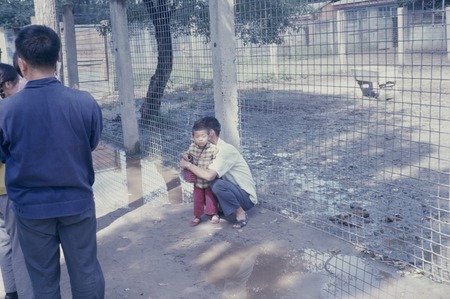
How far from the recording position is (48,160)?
266 cm

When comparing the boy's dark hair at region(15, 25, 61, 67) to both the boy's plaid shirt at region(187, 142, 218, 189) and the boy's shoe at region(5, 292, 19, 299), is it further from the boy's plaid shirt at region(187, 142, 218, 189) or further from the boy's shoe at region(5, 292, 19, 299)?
the boy's plaid shirt at region(187, 142, 218, 189)

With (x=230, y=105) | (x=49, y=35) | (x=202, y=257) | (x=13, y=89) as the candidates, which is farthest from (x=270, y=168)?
(x=49, y=35)

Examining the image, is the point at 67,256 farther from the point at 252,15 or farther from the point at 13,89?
the point at 252,15

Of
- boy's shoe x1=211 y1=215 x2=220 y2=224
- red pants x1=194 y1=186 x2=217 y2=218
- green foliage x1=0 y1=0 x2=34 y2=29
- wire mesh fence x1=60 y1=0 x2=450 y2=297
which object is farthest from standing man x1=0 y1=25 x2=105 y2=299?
green foliage x1=0 y1=0 x2=34 y2=29

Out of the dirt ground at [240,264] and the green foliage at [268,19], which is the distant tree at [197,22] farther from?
the dirt ground at [240,264]

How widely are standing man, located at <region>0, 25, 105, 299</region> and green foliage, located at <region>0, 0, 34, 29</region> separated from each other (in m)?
16.8

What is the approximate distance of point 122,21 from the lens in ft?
25.0

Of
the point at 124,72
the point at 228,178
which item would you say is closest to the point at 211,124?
the point at 228,178

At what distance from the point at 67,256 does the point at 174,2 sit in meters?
5.09

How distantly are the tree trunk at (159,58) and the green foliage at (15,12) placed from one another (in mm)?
11815

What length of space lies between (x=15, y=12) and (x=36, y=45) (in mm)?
18159

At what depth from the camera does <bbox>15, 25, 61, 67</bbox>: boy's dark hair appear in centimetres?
260

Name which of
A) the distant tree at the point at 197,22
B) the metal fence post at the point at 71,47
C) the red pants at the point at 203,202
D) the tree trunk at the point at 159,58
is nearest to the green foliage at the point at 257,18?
the distant tree at the point at 197,22

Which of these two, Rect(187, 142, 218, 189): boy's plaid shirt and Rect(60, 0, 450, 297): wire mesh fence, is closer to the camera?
Rect(60, 0, 450, 297): wire mesh fence
